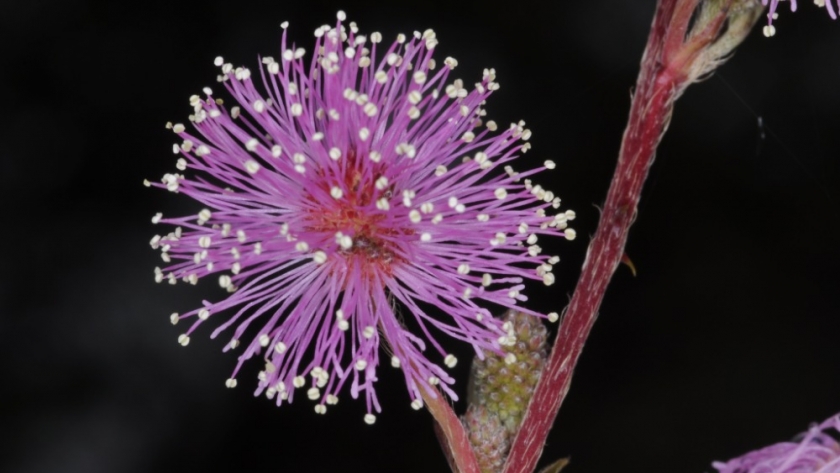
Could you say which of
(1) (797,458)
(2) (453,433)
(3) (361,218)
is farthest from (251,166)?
(1) (797,458)

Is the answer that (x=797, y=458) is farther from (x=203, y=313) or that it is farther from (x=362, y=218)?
(x=203, y=313)

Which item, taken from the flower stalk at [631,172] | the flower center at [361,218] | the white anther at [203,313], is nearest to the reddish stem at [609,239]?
the flower stalk at [631,172]

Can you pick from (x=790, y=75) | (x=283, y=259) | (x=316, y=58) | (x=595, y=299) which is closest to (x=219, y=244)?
(x=283, y=259)

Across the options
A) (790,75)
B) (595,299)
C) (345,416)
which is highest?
(790,75)

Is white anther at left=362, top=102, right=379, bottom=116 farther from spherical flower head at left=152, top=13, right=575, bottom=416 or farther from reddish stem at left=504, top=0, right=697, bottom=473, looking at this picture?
reddish stem at left=504, top=0, right=697, bottom=473

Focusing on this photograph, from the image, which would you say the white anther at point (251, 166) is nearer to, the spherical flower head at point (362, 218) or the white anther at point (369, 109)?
the spherical flower head at point (362, 218)

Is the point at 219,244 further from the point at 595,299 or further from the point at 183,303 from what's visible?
the point at 183,303
